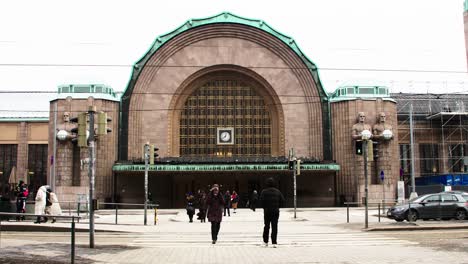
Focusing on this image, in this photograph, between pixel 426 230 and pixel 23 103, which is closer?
pixel 426 230

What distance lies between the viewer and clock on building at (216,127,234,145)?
153ft

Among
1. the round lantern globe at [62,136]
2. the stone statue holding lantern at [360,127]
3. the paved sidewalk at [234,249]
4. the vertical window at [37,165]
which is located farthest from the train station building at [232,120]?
the paved sidewalk at [234,249]

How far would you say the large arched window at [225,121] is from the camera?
154ft

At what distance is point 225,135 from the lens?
4675cm

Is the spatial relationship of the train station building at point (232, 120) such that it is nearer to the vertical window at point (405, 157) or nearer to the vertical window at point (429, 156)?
the vertical window at point (405, 157)

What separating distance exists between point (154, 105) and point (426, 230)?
29.8 metres

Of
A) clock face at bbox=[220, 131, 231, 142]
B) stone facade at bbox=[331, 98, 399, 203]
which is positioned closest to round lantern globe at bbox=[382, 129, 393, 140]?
stone facade at bbox=[331, 98, 399, 203]

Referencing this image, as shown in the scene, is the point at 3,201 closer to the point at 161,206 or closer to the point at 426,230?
the point at 426,230

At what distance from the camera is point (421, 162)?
53219mm

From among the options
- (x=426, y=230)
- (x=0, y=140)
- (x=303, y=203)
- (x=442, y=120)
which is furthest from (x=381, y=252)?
(x=0, y=140)

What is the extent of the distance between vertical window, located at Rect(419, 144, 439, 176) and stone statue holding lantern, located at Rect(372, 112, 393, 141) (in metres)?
9.77

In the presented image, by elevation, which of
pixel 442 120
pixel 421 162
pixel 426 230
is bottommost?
pixel 426 230

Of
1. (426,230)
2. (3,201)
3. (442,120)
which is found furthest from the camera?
(442,120)

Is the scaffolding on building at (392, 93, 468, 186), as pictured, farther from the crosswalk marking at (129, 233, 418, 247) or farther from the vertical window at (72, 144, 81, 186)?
Result: the crosswalk marking at (129, 233, 418, 247)
